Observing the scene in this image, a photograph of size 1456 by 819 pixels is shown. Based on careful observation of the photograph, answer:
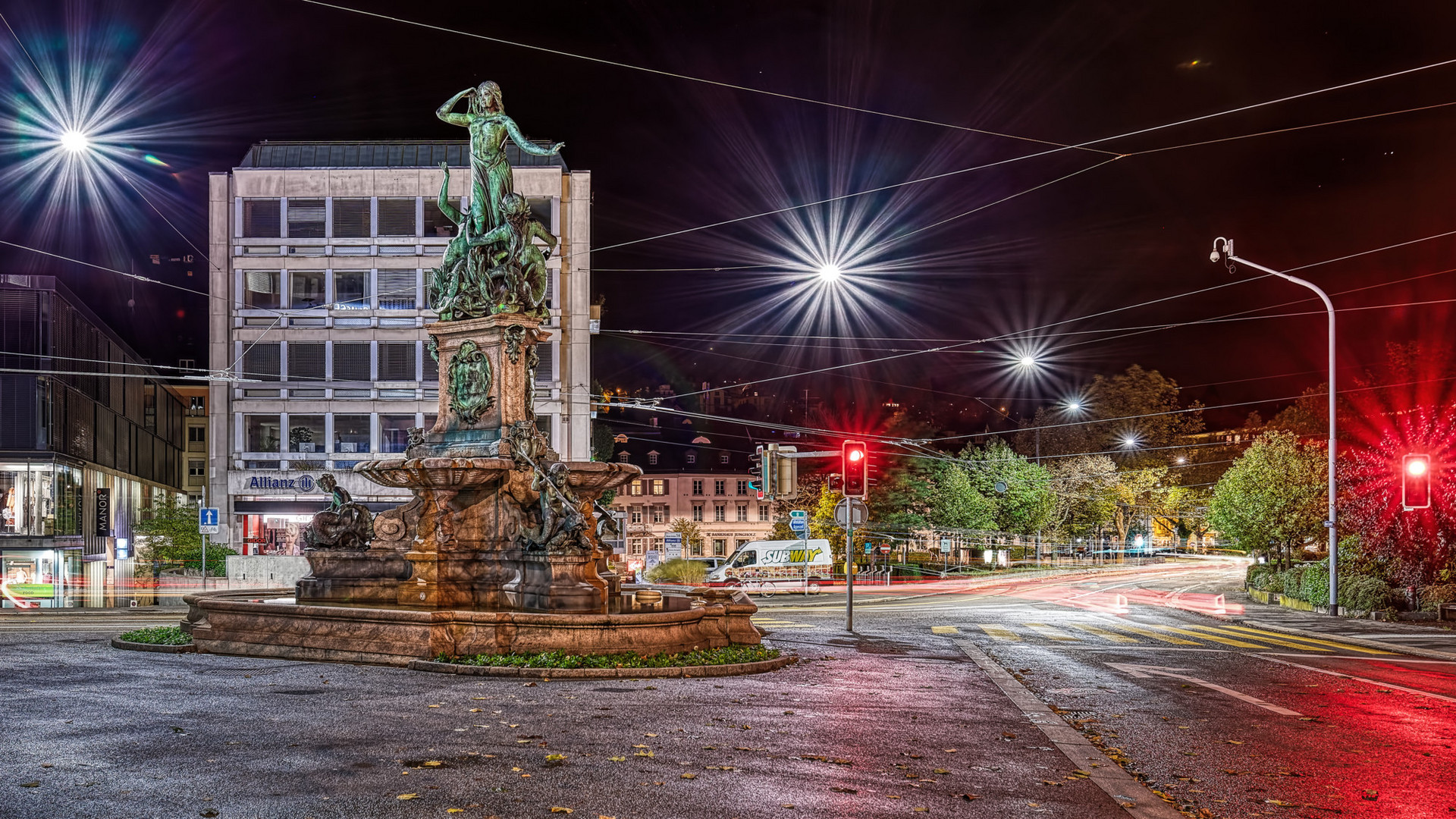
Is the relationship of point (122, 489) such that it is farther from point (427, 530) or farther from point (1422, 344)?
point (1422, 344)

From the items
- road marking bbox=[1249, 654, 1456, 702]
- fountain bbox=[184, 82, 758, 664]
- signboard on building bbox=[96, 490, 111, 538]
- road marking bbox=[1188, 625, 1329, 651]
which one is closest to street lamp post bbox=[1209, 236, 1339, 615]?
road marking bbox=[1188, 625, 1329, 651]

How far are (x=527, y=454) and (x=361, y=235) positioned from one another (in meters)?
38.7

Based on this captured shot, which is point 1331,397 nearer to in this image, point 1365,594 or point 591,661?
point 1365,594

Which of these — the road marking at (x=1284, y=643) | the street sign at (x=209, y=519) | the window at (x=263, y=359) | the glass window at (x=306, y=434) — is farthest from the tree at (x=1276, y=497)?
the window at (x=263, y=359)

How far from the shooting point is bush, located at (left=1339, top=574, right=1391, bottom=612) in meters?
27.7

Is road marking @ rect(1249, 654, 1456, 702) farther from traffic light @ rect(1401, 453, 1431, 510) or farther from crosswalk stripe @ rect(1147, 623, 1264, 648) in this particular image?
traffic light @ rect(1401, 453, 1431, 510)

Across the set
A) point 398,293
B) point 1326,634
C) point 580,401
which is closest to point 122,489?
point 398,293

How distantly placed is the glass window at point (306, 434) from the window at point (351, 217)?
782cm

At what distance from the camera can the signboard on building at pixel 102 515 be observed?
49031 millimetres

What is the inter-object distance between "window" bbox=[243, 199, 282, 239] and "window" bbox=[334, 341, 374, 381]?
5559 mm

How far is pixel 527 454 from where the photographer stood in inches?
631

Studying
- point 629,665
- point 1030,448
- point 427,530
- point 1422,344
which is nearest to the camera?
point 629,665

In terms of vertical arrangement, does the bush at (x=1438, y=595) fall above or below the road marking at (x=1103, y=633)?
above

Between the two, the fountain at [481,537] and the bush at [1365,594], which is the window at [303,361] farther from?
the bush at [1365,594]
